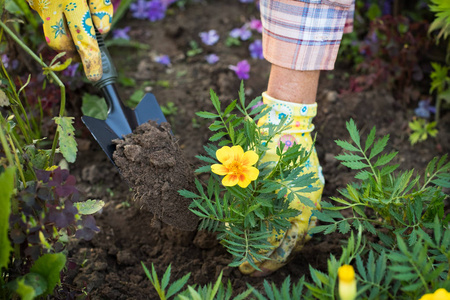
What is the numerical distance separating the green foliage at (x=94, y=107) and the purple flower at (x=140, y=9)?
1.08 metres

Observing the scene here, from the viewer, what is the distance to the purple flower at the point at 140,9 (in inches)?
108

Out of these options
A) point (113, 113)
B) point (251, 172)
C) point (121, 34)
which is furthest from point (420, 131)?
point (121, 34)

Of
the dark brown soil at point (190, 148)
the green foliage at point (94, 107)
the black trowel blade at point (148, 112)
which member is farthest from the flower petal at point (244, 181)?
the green foliage at point (94, 107)

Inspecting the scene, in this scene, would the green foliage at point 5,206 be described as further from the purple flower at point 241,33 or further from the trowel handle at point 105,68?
the purple flower at point 241,33

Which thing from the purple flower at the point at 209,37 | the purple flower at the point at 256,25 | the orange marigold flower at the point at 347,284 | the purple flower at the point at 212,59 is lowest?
the purple flower at the point at 212,59

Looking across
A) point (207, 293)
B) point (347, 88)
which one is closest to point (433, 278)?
point (207, 293)

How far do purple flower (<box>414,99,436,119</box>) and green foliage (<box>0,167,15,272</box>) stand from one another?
182 cm

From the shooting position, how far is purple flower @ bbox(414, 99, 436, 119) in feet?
6.72

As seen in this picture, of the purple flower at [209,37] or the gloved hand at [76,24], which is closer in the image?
the gloved hand at [76,24]

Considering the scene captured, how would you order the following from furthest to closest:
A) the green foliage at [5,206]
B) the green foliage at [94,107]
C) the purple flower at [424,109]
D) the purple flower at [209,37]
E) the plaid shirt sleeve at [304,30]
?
the purple flower at [209,37] < the purple flower at [424,109] < the green foliage at [94,107] < the plaid shirt sleeve at [304,30] < the green foliage at [5,206]

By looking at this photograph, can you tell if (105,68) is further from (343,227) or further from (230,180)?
(343,227)

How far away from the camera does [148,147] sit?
1.33 metres

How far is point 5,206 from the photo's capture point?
32.6 inches

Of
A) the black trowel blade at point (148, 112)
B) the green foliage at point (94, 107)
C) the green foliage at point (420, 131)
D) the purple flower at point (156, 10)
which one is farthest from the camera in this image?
the purple flower at point (156, 10)
